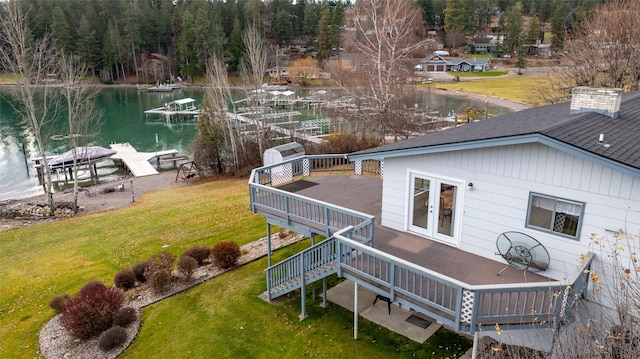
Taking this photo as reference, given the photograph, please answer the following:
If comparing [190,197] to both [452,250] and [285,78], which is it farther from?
[285,78]

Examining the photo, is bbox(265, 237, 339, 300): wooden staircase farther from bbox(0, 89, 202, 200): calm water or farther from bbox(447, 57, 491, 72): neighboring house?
bbox(447, 57, 491, 72): neighboring house

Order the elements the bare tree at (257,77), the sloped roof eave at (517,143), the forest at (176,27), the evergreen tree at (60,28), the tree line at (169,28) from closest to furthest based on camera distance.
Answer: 1. the sloped roof eave at (517,143)
2. the bare tree at (257,77)
3. the evergreen tree at (60,28)
4. the tree line at (169,28)
5. the forest at (176,27)

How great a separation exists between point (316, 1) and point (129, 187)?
102 meters

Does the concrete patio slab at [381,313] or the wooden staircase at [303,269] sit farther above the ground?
the wooden staircase at [303,269]

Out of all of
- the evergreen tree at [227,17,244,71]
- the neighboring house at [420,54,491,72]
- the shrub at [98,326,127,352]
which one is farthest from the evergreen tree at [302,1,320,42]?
the shrub at [98,326,127,352]

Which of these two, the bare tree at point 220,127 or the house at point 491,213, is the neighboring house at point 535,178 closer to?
the house at point 491,213

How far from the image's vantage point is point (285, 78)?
9219 cm

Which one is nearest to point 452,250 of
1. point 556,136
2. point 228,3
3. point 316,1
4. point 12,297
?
point 556,136

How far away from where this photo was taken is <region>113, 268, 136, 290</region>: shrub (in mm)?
14184

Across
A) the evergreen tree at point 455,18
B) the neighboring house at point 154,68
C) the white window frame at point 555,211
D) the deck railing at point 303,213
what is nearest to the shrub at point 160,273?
the deck railing at point 303,213

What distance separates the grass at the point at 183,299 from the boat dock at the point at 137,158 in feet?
44.2

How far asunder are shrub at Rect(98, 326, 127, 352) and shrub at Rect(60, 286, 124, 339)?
0.47 metres

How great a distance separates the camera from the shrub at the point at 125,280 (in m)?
14.2

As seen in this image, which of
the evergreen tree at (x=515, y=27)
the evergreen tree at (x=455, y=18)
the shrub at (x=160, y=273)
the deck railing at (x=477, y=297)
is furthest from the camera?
the evergreen tree at (x=455, y=18)
